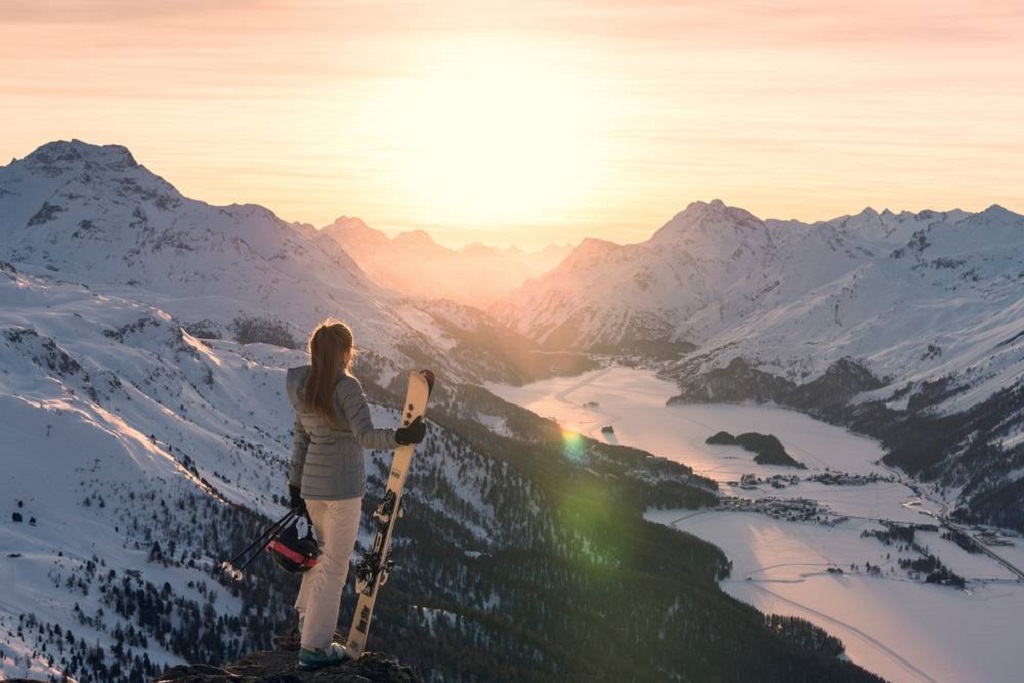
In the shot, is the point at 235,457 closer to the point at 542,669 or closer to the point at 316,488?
the point at 542,669

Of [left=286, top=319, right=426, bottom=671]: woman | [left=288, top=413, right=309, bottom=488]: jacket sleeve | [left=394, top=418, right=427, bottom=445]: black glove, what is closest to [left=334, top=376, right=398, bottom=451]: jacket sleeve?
[left=286, top=319, right=426, bottom=671]: woman

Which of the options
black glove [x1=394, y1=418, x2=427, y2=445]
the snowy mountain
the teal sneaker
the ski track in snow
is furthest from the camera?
the ski track in snow

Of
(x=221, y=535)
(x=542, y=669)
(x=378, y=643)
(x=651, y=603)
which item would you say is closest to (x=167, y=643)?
(x=378, y=643)

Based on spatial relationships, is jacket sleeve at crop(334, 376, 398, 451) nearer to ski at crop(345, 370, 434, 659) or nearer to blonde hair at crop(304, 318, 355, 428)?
blonde hair at crop(304, 318, 355, 428)

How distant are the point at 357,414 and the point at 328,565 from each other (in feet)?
12.8

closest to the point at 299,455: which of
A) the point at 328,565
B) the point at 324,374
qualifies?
the point at 324,374

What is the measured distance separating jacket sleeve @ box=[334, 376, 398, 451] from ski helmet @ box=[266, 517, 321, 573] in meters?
2.83

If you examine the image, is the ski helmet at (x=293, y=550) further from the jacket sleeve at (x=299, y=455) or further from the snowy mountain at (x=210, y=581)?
the snowy mountain at (x=210, y=581)

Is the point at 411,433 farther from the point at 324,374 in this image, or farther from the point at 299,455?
the point at 299,455

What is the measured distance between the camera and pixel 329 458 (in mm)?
24281

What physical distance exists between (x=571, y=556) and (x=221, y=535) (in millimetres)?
77799

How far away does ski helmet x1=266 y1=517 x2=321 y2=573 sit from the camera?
80.4 ft

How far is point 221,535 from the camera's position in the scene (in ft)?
463

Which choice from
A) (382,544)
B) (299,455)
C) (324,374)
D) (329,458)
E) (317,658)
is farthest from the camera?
(299,455)
